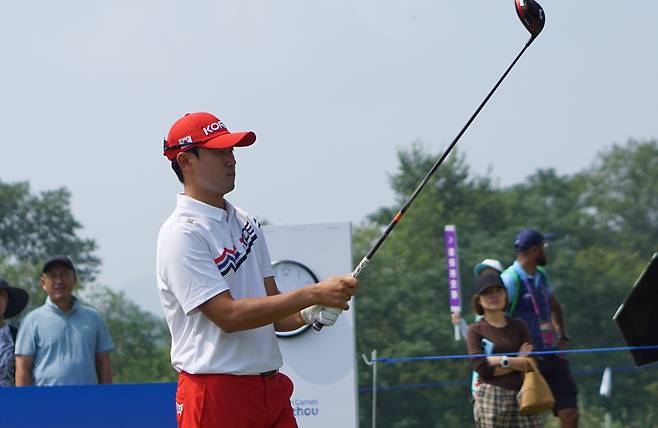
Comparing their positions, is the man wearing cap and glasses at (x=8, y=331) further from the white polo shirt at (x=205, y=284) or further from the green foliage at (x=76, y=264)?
the green foliage at (x=76, y=264)

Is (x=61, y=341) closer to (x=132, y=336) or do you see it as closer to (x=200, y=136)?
(x=200, y=136)

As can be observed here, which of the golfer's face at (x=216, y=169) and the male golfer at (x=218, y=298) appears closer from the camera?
the male golfer at (x=218, y=298)

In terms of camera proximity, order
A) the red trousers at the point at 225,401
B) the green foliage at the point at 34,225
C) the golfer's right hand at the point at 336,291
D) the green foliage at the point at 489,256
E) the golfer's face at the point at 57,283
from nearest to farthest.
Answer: the golfer's right hand at the point at 336,291
the red trousers at the point at 225,401
the golfer's face at the point at 57,283
the green foliage at the point at 489,256
the green foliage at the point at 34,225

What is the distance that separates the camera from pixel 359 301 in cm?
Answer: 3694

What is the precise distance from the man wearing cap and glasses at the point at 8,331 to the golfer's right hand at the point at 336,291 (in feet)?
14.4

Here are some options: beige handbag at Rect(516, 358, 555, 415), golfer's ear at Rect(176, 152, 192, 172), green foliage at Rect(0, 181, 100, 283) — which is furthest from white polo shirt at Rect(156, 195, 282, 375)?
green foliage at Rect(0, 181, 100, 283)

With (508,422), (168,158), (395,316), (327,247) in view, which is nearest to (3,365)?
(327,247)

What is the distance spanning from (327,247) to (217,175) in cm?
329

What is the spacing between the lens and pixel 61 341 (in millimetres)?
7660

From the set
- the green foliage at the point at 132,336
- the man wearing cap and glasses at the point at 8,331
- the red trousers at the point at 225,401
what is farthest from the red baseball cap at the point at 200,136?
the green foliage at the point at 132,336

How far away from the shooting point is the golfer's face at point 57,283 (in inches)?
305

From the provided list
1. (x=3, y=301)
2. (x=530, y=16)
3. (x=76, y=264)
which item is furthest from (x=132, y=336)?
(x=530, y=16)

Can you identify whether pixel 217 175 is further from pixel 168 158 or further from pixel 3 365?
pixel 3 365

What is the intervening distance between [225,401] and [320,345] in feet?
10.8
